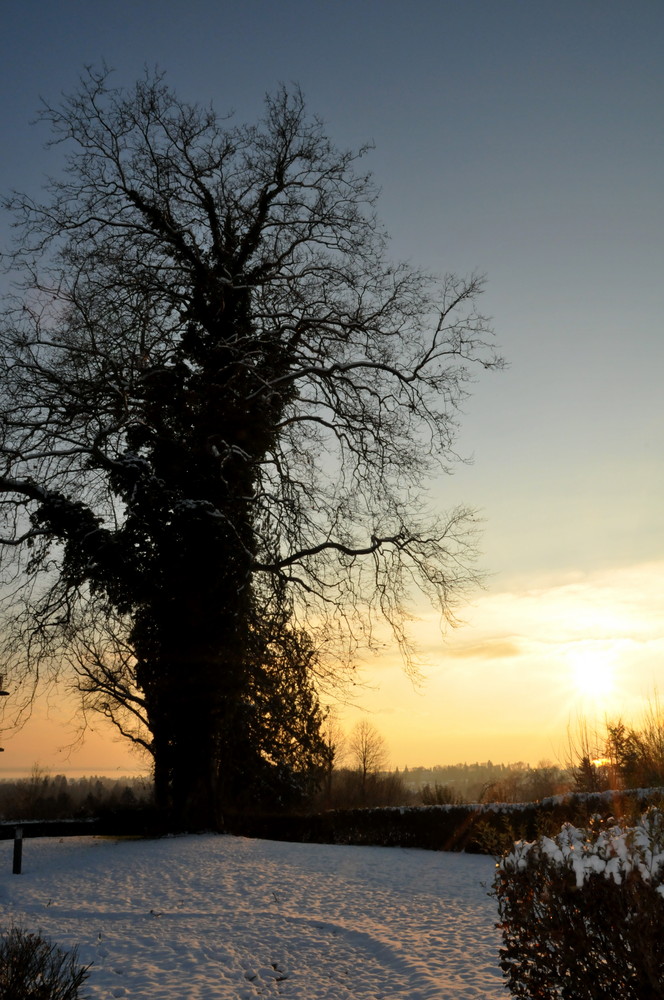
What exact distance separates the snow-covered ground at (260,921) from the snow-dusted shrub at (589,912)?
2282 millimetres

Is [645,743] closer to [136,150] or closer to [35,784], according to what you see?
[136,150]

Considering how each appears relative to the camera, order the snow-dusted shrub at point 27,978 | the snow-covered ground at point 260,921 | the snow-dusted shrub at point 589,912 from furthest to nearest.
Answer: the snow-covered ground at point 260,921 → the snow-dusted shrub at point 27,978 → the snow-dusted shrub at point 589,912

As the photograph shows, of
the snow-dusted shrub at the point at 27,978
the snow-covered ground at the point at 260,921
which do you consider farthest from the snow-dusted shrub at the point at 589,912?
the snow-dusted shrub at the point at 27,978

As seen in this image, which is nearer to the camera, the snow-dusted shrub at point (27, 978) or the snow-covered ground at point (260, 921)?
the snow-dusted shrub at point (27, 978)

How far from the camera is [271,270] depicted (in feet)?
62.4

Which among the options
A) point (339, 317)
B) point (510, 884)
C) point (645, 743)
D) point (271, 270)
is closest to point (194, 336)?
point (271, 270)

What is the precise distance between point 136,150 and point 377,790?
3707cm

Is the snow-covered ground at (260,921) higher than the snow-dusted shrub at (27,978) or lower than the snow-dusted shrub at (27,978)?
lower

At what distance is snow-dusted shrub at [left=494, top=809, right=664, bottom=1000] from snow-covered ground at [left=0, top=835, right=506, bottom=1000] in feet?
7.49

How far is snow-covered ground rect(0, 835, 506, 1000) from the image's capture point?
7.48 meters

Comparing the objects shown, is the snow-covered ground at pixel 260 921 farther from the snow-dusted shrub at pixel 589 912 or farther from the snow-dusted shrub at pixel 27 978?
the snow-dusted shrub at pixel 589 912

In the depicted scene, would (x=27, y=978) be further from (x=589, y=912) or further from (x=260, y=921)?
(x=260, y=921)

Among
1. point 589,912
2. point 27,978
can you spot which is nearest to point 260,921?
point 27,978

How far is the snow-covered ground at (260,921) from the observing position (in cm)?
748
